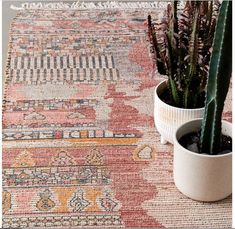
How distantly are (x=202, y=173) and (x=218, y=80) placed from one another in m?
0.25

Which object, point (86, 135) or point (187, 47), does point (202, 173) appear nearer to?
point (187, 47)

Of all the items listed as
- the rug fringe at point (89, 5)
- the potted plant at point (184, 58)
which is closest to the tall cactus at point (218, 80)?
the potted plant at point (184, 58)

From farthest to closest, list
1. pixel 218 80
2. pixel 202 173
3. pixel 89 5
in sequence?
pixel 89 5, pixel 202 173, pixel 218 80

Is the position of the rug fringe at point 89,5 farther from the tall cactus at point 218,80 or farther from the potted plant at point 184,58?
the tall cactus at point 218,80

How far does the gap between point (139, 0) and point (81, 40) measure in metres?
0.46

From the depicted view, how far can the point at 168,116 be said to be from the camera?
169 cm

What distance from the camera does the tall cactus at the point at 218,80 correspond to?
134 cm

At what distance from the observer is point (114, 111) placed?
1.99 m

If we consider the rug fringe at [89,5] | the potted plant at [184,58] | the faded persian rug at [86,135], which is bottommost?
the faded persian rug at [86,135]

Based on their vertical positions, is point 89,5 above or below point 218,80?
below

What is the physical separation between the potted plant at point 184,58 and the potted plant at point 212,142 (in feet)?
0.27

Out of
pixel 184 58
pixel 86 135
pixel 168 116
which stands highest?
pixel 184 58

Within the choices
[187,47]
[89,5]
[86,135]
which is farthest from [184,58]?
[89,5]

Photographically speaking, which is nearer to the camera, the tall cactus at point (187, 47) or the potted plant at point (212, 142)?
the potted plant at point (212, 142)
